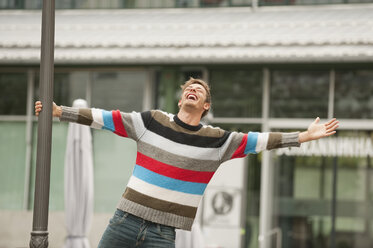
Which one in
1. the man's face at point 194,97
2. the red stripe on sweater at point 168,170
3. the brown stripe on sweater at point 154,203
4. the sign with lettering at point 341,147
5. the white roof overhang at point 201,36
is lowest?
the brown stripe on sweater at point 154,203

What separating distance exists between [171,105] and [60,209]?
293 centimetres

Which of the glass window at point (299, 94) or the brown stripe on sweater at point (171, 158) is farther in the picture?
the glass window at point (299, 94)

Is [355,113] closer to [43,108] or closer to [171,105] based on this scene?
[171,105]

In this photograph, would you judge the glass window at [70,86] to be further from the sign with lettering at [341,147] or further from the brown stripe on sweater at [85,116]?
the brown stripe on sweater at [85,116]

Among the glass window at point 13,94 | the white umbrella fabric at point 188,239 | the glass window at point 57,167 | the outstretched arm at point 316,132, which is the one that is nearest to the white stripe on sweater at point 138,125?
the outstretched arm at point 316,132

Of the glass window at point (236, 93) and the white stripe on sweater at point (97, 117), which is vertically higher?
the glass window at point (236, 93)

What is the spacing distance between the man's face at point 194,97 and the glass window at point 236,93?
26.1 ft

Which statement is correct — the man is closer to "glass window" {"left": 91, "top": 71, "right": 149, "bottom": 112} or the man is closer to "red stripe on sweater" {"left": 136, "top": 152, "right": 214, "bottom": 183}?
"red stripe on sweater" {"left": 136, "top": 152, "right": 214, "bottom": 183}

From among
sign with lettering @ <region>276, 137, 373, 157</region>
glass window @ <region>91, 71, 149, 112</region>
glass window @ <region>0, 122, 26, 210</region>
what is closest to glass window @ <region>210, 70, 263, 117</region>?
sign with lettering @ <region>276, 137, 373, 157</region>

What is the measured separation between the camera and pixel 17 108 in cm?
1306

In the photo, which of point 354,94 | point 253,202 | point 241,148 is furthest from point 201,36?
point 241,148

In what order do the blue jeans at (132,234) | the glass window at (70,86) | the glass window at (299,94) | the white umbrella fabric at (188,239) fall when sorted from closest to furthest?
the blue jeans at (132,234), the white umbrella fabric at (188,239), the glass window at (299,94), the glass window at (70,86)

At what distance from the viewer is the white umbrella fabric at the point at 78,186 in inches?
343

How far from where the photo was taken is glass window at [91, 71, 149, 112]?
41.5ft
